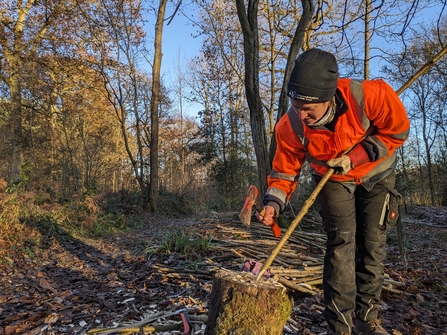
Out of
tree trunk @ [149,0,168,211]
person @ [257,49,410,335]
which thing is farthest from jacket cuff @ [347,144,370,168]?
tree trunk @ [149,0,168,211]

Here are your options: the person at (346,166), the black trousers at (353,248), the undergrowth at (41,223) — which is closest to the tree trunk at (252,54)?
the person at (346,166)

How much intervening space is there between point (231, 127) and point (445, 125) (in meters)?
10.1

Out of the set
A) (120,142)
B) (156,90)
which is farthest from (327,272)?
(120,142)

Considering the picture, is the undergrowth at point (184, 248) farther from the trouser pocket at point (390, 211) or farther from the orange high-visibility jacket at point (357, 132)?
the trouser pocket at point (390, 211)

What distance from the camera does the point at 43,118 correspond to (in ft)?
47.5

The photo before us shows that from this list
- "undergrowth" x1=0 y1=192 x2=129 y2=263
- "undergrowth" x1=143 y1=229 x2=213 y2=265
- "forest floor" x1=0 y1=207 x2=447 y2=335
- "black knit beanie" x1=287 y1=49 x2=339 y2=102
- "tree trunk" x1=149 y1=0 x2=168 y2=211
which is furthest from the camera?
"tree trunk" x1=149 y1=0 x2=168 y2=211

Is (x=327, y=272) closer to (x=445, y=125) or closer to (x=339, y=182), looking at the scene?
(x=339, y=182)

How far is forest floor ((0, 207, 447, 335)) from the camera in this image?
273cm

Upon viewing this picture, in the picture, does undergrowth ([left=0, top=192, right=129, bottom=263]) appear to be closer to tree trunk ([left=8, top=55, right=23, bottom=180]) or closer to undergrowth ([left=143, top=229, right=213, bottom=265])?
undergrowth ([left=143, top=229, right=213, bottom=265])

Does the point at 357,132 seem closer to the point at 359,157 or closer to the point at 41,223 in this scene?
the point at 359,157

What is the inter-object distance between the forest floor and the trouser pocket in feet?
3.08

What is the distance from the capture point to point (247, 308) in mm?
1908

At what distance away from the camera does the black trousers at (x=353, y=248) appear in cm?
224

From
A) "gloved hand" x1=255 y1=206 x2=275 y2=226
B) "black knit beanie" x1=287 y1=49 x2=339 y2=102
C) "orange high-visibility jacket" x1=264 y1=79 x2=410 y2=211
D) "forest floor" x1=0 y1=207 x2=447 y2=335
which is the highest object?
"black knit beanie" x1=287 y1=49 x2=339 y2=102
